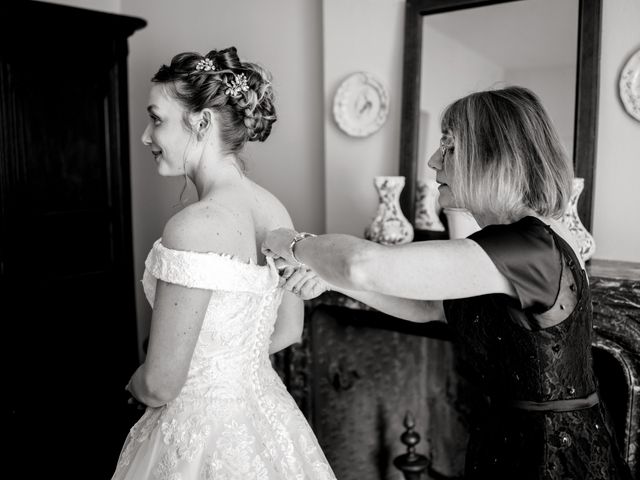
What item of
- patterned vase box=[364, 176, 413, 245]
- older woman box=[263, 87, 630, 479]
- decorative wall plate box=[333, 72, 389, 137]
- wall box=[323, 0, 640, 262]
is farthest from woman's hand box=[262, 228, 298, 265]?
decorative wall plate box=[333, 72, 389, 137]

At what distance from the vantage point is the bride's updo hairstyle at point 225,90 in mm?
1598

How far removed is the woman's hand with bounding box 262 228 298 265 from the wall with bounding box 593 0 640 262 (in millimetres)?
1388

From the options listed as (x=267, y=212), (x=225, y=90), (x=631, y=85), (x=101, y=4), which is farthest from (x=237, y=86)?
(x=101, y=4)

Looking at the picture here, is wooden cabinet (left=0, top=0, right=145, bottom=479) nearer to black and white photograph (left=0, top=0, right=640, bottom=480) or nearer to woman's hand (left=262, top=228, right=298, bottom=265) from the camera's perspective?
black and white photograph (left=0, top=0, right=640, bottom=480)

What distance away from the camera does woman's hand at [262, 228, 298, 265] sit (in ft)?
4.68

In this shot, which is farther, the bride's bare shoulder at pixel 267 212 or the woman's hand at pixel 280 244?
the bride's bare shoulder at pixel 267 212

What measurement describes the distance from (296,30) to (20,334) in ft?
6.19

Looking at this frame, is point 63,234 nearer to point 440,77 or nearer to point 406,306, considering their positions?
point 440,77

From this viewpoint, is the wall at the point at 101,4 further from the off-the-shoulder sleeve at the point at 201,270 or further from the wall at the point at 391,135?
the off-the-shoulder sleeve at the point at 201,270

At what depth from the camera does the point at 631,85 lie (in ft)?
7.52

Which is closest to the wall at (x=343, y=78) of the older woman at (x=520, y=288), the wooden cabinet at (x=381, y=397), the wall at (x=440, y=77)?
the wall at (x=440, y=77)

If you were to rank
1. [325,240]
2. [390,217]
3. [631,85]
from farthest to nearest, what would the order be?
[390,217], [631,85], [325,240]

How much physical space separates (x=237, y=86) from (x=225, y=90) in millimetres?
35

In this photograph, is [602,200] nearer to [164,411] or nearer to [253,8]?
[164,411]
